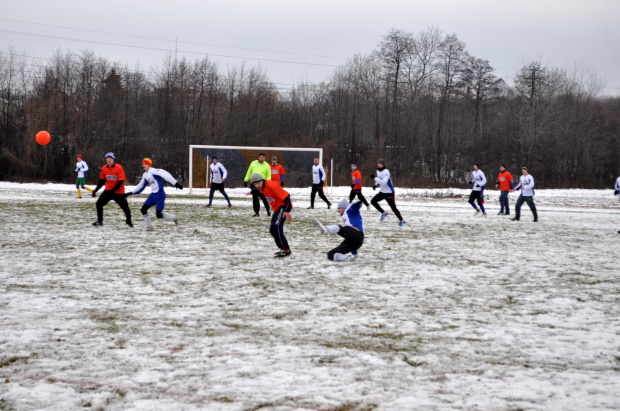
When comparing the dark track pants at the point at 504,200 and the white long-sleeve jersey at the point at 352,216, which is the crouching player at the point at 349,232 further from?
the dark track pants at the point at 504,200

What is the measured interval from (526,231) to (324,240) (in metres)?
6.47

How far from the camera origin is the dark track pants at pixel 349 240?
9438mm

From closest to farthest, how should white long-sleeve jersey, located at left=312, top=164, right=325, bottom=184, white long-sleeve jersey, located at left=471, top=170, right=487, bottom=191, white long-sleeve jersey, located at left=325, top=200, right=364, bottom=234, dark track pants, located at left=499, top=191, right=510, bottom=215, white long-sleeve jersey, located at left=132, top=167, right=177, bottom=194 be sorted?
1. white long-sleeve jersey, located at left=325, top=200, right=364, bottom=234
2. white long-sleeve jersey, located at left=132, top=167, right=177, bottom=194
3. white long-sleeve jersey, located at left=471, top=170, right=487, bottom=191
4. dark track pants, located at left=499, top=191, right=510, bottom=215
5. white long-sleeve jersey, located at left=312, top=164, right=325, bottom=184

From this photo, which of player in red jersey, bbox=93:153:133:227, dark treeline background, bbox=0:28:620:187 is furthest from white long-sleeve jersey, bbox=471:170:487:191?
dark treeline background, bbox=0:28:620:187

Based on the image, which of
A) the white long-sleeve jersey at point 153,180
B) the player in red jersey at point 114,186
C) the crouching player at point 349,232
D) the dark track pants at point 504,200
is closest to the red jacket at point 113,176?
the player in red jersey at point 114,186

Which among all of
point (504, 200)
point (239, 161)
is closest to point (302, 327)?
point (504, 200)

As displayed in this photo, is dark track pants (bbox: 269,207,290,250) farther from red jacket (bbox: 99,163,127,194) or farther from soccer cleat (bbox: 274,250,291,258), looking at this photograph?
red jacket (bbox: 99,163,127,194)

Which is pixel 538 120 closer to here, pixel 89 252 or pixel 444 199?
pixel 444 199

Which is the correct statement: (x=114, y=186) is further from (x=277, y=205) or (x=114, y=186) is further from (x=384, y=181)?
(x=384, y=181)

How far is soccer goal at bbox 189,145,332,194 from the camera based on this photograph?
3394cm

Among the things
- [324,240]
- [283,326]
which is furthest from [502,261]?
[283,326]

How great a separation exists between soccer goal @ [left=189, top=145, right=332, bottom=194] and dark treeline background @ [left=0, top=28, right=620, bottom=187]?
12233 millimetres

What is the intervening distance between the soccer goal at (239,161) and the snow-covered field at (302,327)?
891 inches

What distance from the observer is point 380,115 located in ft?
179
